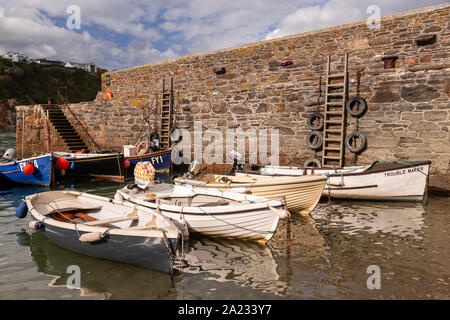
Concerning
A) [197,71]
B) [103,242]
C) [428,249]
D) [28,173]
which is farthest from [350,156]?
[28,173]

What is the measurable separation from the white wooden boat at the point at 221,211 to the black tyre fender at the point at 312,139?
15.4 feet

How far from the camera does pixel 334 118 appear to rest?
9828 mm

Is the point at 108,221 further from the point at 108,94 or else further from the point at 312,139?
the point at 108,94

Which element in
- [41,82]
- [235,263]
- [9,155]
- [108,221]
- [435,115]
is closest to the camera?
[235,263]

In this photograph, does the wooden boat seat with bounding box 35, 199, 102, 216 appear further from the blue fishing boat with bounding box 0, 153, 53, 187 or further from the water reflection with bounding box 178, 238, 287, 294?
the blue fishing boat with bounding box 0, 153, 53, 187

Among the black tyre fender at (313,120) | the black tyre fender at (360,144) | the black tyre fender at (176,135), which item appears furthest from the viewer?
the black tyre fender at (176,135)

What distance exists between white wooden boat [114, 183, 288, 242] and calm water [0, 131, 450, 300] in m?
0.24

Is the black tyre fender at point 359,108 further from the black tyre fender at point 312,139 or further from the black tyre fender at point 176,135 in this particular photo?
the black tyre fender at point 176,135

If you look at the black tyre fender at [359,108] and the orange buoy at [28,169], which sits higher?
the black tyre fender at [359,108]

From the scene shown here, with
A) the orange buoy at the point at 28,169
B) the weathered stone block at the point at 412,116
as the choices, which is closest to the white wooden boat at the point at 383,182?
the weathered stone block at the point at 412,116

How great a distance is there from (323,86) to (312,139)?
1702 millimetres

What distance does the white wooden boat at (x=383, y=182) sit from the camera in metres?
7.86

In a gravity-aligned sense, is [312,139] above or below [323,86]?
below

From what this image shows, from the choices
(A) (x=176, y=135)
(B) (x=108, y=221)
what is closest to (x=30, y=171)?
(A) (x=176, y=135)
